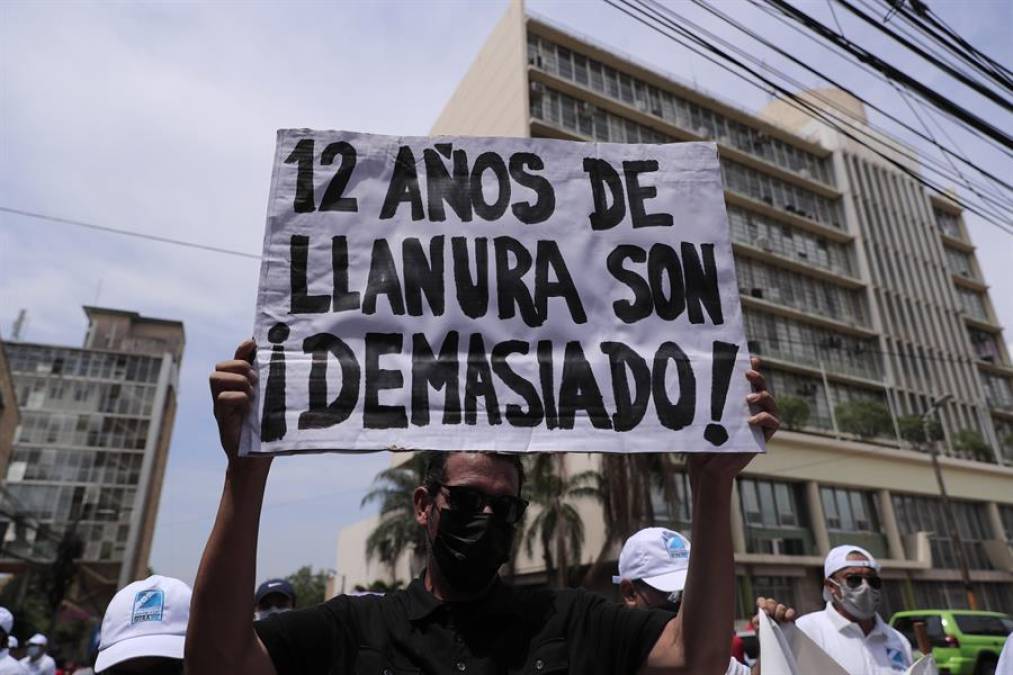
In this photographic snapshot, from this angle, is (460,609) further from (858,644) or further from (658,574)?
(858,644)

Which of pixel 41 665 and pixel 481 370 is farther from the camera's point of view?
pixel 41 665

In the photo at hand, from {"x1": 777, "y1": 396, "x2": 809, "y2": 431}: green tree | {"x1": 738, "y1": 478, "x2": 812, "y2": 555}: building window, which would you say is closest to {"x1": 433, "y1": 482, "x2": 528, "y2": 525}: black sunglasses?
{"x1": 738, "y1": 478, "x2": 812, "y2": 555}: building window

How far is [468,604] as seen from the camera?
179 centimetres

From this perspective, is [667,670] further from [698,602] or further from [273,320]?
[273,320]

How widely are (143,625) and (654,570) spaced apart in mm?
2086

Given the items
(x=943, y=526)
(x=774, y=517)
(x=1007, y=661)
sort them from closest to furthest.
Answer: (x=1007, y=661), (x=774, y=517), (x=943, y=526)

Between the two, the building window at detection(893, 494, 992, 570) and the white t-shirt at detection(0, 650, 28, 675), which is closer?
the white t-shirt at detection(0, 650, 28, 675)

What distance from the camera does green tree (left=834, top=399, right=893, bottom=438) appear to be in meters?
29.6

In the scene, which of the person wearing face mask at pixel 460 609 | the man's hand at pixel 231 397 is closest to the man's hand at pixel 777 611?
the person wearing face mask at pixel 460 609

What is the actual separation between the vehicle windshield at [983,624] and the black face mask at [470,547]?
604 inches

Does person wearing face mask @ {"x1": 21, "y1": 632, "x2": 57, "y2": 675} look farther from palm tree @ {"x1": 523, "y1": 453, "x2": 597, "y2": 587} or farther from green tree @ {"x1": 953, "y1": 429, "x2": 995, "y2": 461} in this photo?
green tree @ {"x1": 953, "y1": 429, "x2": 995, "y2": 461}

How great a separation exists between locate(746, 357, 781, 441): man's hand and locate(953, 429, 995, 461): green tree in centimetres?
3699

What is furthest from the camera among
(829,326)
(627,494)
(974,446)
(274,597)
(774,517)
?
(829,326)

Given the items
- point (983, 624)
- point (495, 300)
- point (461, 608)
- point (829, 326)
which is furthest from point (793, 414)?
point (461, 608)
